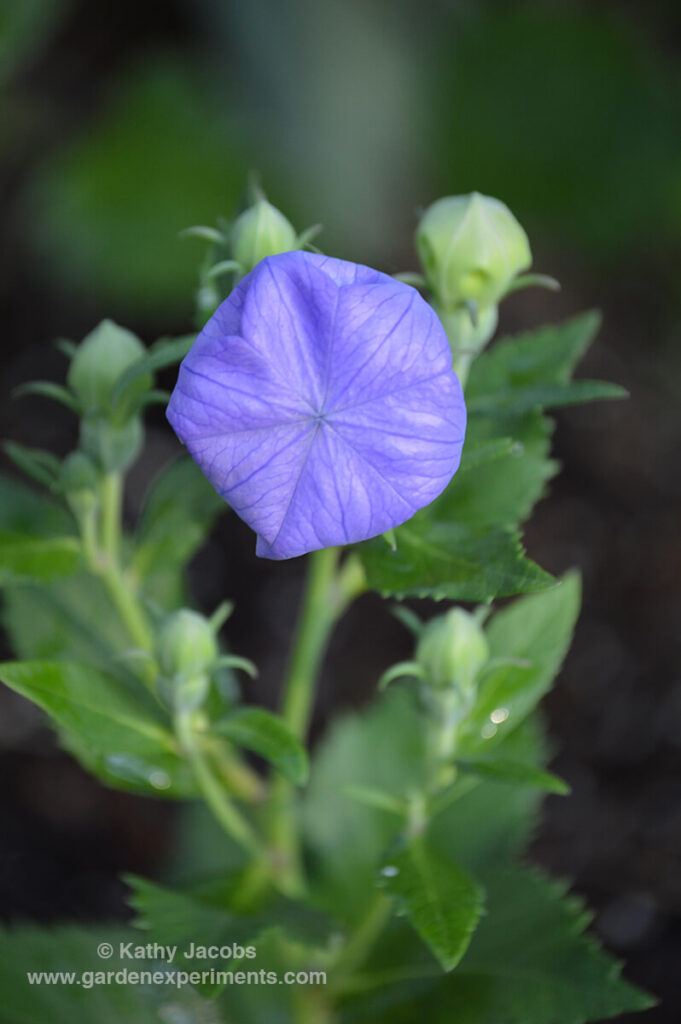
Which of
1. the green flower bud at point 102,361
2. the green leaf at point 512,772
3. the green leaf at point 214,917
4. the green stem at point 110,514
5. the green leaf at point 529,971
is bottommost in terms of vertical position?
the green leaf at point 529,971

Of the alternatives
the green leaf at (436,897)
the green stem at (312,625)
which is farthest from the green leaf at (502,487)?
the green leaf at (436,897)

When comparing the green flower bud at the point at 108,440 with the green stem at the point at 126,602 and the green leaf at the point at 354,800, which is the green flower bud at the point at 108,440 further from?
the green leaf at the point at 354,800

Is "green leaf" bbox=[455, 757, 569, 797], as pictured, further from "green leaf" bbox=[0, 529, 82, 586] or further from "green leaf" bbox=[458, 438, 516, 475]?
"green leaf" bbox=[0, 529, 82, 586]

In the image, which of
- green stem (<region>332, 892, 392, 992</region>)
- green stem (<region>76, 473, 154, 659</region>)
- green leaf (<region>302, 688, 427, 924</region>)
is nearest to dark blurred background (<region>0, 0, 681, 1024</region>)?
green leaf (<region>302, 688, 427, 924</region>)

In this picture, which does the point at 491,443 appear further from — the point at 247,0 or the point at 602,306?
the point at 247,0

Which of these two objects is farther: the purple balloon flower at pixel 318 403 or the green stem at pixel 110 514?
the green stem at pixel 110 514

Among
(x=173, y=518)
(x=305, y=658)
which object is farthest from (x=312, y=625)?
(x=173, y=518)

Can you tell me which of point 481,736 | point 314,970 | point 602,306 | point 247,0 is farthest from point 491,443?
point 247,0
